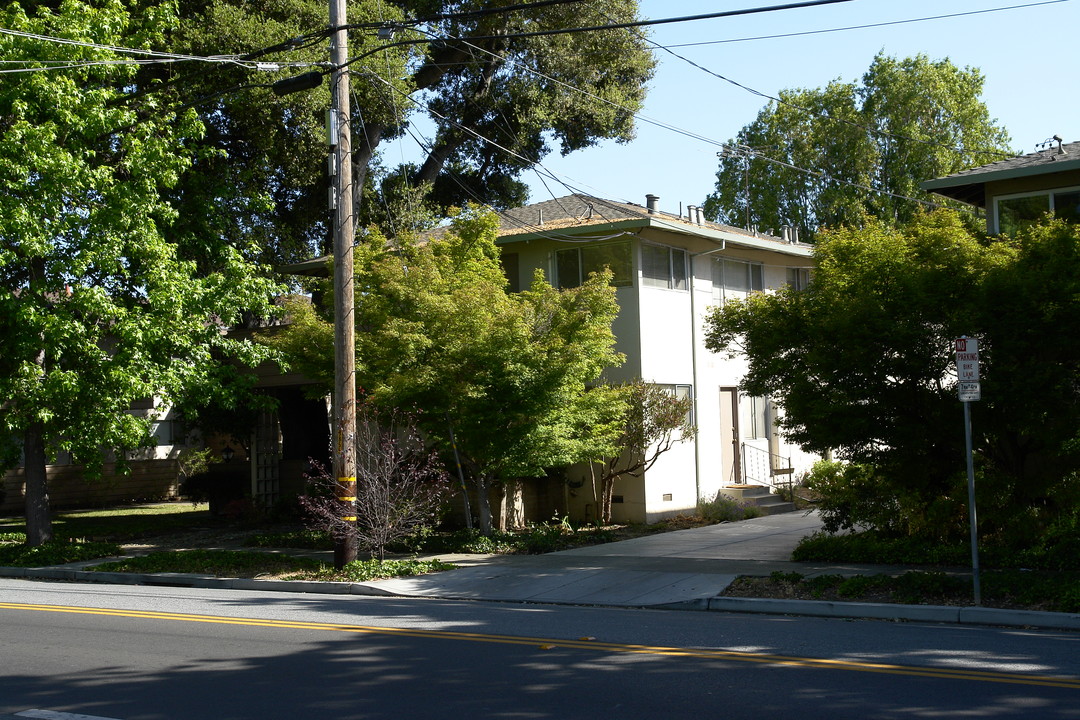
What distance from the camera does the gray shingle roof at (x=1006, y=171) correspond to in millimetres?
16656

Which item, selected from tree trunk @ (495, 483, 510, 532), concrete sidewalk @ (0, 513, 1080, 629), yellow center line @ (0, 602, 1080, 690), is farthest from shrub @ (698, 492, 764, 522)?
yellow center line @ (0, 602, 1080, 690)

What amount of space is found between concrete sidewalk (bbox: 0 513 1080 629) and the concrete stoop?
11.4ft

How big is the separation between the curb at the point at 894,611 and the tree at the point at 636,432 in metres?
6.52

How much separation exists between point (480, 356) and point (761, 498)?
9.15 m

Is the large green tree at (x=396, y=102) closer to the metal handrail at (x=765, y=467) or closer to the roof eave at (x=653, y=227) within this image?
the roof eave at (x=653, y=227)

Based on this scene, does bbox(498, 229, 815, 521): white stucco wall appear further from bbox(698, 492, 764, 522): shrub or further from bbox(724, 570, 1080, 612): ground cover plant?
bbox(724, 570, 1080, 612): ground cover plant

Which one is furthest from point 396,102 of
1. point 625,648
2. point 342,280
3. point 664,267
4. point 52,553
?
point 625,648

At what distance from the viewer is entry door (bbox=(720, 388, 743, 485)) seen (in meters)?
23.2

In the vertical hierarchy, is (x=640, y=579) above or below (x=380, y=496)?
below

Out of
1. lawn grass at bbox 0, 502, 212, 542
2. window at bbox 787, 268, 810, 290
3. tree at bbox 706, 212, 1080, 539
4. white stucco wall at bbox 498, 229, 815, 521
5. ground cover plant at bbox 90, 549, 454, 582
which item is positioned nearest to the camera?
tree at bbox 706, 212, 1080, 539

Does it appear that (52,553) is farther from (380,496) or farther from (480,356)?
(480,356)

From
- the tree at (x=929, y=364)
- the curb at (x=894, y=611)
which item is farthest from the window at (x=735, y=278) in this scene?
the curb at (x=894, y=611)

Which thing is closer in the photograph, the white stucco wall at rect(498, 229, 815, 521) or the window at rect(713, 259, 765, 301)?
the white stucco wall at rect(498, 229, 815, 521)

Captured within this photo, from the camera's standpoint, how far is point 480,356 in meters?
→ 16.4
